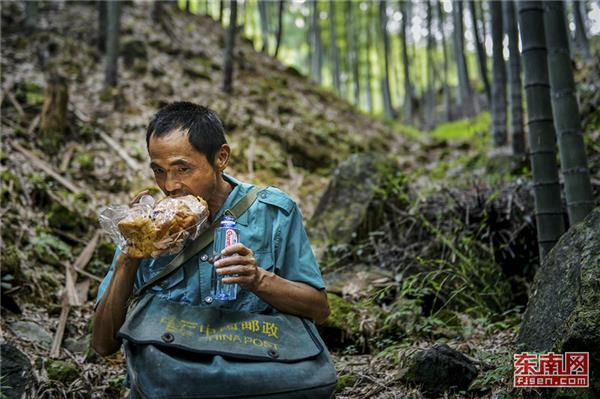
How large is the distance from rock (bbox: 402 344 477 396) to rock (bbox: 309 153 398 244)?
8.28ft

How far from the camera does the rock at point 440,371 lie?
2.96 m

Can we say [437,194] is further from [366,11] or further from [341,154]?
[366,11]

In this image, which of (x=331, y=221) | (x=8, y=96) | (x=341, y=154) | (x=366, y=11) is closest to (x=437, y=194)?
(x=331, y=221)

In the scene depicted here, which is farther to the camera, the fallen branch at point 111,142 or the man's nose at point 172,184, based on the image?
the fallen branch at point 111,142

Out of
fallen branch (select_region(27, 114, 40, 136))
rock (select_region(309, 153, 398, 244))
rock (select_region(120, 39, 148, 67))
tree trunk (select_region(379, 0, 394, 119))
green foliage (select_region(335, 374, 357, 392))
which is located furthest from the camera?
tree trunk (select_region(379, 0, 394, 119))

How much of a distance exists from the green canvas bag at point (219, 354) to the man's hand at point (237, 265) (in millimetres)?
222

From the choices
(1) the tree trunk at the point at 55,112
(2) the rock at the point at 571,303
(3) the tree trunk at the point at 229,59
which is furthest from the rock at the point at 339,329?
(3) the tree trunk at the point at 229,59

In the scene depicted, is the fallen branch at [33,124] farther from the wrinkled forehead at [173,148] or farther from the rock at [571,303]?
the rock at [571,303]

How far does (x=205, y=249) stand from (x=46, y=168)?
15.4ft

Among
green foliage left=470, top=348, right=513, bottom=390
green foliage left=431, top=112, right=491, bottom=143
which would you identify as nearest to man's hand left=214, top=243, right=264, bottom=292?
green foliage left=470, top=348, right=513, bottom=390

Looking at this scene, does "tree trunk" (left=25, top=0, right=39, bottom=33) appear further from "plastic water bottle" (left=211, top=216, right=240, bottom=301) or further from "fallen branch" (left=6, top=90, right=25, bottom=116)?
"plastic water bottle" (left=211, top=216, right=240, bottom=301)

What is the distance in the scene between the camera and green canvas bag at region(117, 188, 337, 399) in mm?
1979

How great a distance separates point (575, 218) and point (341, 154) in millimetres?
6537

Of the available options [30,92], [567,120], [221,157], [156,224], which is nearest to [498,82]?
[567,120]
